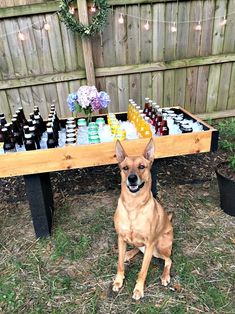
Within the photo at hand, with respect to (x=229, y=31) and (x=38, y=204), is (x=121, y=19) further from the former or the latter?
(x=38, y=204)

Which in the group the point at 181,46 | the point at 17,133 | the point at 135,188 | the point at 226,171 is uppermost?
the point at 181,46

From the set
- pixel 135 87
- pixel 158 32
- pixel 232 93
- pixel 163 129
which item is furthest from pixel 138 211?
pixel 232 93

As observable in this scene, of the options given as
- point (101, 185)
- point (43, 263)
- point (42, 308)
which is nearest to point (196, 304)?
point (42, 308)

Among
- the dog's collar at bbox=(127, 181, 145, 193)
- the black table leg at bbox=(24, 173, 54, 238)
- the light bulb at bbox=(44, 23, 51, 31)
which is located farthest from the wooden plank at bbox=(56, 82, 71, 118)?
the dog's collar at bbox=(127, 181, 145, 193)

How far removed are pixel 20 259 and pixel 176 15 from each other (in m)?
4.52

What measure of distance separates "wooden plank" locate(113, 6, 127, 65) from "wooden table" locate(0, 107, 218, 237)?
249 cm

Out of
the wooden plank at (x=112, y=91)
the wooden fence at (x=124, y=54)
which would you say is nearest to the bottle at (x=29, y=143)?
the wooden fence at (x=124, y=54)

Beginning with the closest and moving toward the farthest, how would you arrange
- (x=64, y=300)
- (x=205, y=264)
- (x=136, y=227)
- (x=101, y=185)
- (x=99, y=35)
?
(x=136, y=227) < (x=64, y=300) < (x=205, y=264) < (x=101, y=185) < (x=99, y=35)

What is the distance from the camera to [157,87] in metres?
5.23

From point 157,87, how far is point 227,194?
111 inches

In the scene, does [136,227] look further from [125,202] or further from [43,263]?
[43,263]

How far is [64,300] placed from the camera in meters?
2.33

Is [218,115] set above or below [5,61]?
below

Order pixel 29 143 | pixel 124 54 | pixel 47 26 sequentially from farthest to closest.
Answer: pixel 124 54
pixel 47 26
pixel 29 143
